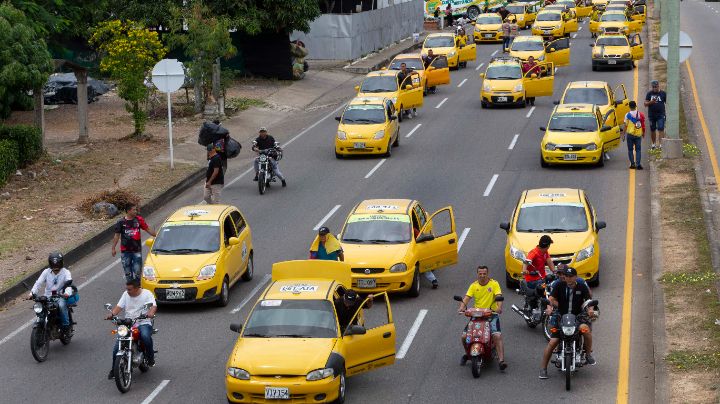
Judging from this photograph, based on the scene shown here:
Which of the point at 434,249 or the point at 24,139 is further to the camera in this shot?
the point at 24,139

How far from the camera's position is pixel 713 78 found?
5238 cm

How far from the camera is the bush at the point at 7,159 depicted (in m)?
31.6

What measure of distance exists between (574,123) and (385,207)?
11741 mm

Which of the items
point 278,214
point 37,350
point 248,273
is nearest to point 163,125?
point 278,214

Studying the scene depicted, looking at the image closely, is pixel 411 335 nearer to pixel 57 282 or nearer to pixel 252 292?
pixel 252 292

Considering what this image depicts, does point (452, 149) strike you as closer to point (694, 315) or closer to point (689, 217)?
point (689, 217)

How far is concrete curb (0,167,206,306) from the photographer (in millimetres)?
23609

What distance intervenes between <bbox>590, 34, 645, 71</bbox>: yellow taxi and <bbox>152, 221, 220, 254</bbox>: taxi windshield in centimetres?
3303

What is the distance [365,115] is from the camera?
120ft

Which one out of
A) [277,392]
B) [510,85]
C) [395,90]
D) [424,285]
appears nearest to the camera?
[277,392]

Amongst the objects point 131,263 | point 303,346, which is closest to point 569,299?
point 303,346

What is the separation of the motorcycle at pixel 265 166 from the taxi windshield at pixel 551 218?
979cm

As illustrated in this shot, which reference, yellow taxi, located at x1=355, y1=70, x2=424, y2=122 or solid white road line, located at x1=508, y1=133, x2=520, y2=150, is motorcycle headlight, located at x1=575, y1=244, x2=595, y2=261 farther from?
yellow taxi, located at x1=355, y1=70, x2=424, y2=122

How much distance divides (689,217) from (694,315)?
765 centimetres
